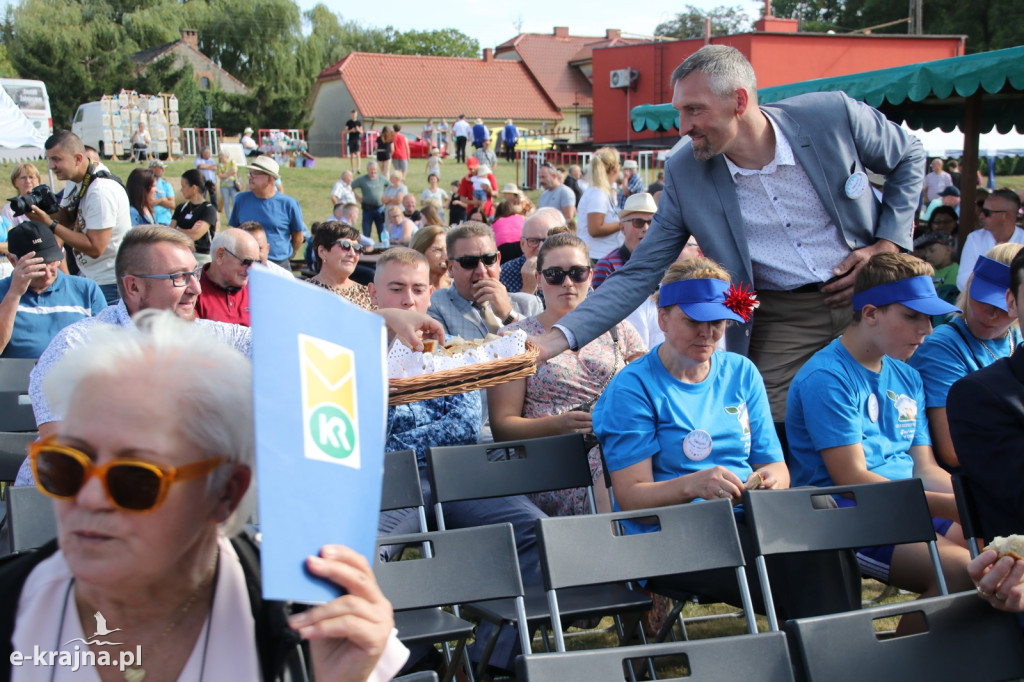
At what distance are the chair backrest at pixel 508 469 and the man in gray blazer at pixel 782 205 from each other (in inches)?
16.7

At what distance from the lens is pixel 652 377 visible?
3.44 m

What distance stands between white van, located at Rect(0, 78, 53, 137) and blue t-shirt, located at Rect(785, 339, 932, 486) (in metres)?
21.7

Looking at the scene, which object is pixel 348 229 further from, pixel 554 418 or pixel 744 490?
pixel 744 490

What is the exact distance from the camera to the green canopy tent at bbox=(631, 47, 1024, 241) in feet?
25.1

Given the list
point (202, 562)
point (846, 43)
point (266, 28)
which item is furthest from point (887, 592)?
point (266, 28)

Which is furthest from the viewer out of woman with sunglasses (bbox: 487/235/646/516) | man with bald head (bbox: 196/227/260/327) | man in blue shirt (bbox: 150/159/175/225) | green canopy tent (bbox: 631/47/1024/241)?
man in blue shirt (bbox: 150/159/175/225)

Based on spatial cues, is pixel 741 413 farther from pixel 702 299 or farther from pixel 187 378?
pixel 187 378

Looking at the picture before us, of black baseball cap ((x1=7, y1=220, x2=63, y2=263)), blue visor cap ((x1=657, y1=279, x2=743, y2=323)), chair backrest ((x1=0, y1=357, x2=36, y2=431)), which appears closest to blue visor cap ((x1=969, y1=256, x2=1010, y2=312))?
blue visor cap ((x1=657, y1=279, x2=743, y2=323))

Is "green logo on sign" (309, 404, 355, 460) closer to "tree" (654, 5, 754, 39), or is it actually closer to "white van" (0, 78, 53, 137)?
"white van" (0, 78, 53, 137)

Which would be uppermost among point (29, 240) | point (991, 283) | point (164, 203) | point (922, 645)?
point (164, 203)

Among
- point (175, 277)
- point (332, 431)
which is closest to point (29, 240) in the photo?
point (175, 277)

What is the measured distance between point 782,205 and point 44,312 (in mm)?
4072

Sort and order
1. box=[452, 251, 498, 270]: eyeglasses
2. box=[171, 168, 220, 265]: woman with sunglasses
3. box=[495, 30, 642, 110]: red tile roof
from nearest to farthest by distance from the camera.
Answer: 1. box=[452, 251, 498, 270]: eyeglasses
2. box=[171, 168, 220, 265]: woman with sunglasses
3. box=[495, 30, 642, 110]: red tile roof

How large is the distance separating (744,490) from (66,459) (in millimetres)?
2299
